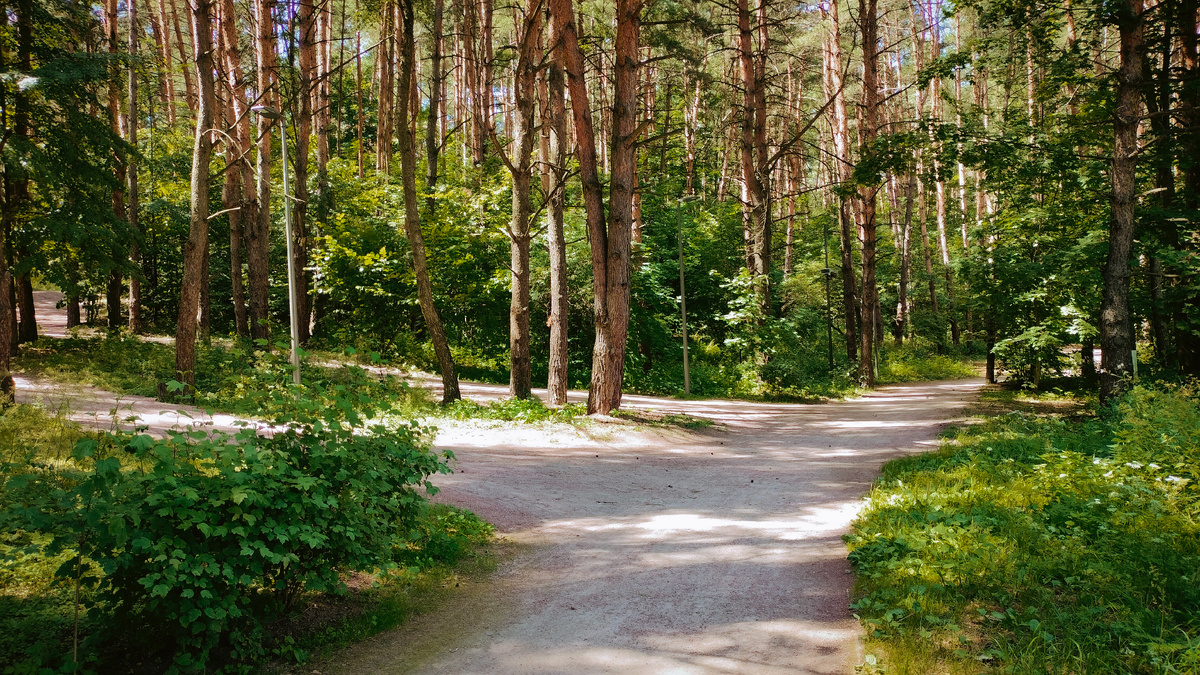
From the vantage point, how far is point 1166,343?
Answer: 56.3 feet

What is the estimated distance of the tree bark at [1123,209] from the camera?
1217 cm

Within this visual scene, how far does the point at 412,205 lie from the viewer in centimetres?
1524

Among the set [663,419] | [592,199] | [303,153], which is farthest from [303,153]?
[663,419]

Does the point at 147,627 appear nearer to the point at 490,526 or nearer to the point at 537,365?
the point at 490,526

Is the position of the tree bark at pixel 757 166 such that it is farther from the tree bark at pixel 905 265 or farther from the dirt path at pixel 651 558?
the tree bark at pixel 905 265

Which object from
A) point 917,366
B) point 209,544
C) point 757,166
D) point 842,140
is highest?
point 842,140

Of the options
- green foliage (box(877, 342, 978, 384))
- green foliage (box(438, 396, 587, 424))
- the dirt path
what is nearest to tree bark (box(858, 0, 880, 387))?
green foliage (box(877, 342, 978, 384))

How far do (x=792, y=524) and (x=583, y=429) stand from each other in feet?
20.4

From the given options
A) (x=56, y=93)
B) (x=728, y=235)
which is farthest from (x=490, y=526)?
(x=728, y=235)

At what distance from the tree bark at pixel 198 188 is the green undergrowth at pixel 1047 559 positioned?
12.7m

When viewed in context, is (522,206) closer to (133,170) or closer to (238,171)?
(238,171)

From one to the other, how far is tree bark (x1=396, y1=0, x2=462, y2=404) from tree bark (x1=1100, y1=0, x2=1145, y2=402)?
12706mm

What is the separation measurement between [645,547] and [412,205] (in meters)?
10.4

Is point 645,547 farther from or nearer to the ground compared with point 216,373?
nearer to the ground
